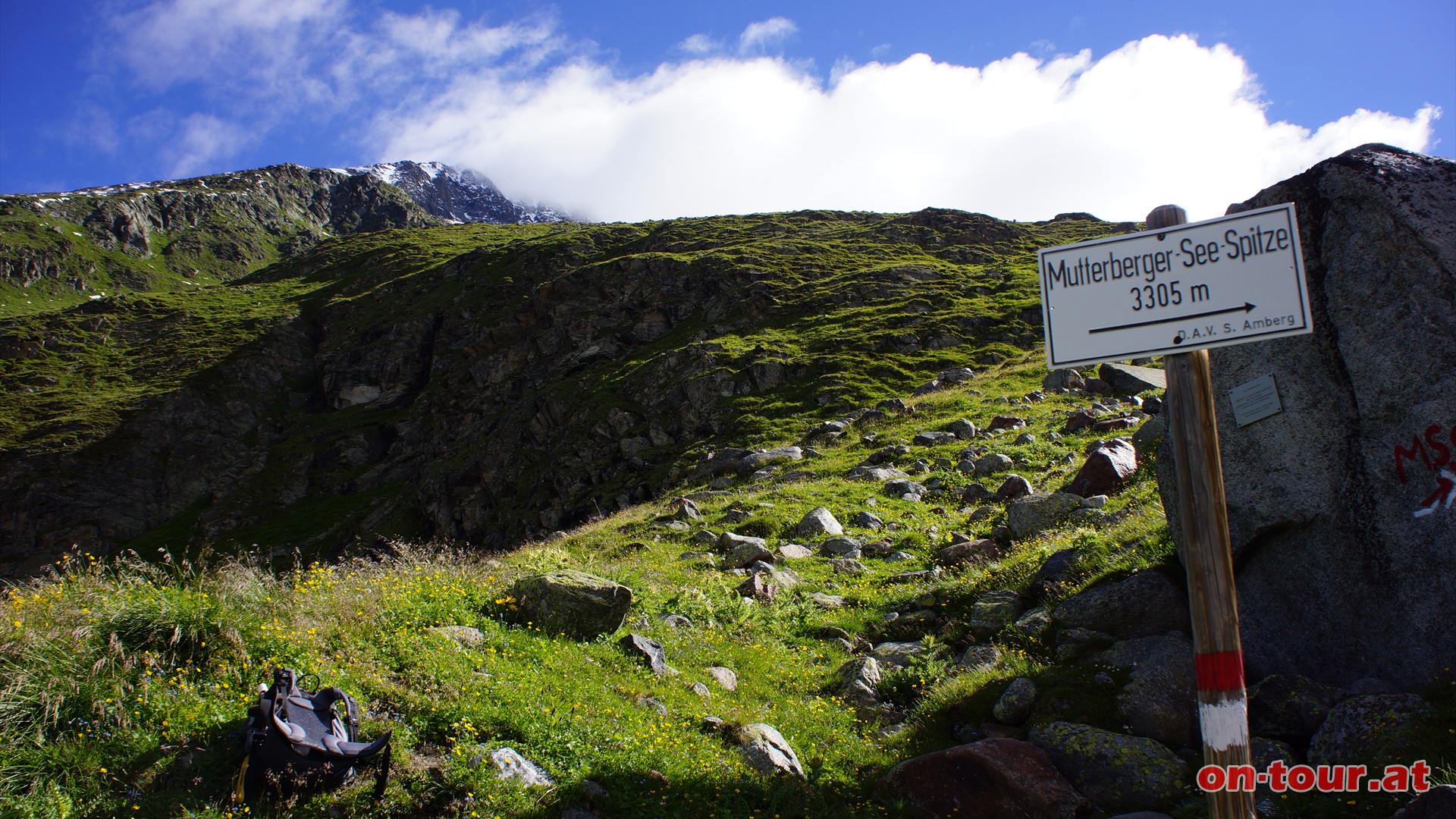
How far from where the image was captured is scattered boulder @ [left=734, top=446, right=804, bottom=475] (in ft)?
91.9

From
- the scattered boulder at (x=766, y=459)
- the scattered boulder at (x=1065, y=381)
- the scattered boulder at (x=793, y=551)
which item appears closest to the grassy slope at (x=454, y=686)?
the scattered boulder at (x=793, y=551)

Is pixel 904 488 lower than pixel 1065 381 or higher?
lower

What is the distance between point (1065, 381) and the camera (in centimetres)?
3108

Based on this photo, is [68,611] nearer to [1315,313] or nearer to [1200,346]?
[1200,346]

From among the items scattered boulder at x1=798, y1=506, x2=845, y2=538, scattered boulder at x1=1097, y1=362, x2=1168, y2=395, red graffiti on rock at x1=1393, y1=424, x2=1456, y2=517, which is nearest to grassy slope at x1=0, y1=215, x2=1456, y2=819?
red graffiti on rock at x1=1393, y1=424, x2=1456, y2=517

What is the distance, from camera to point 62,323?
125 meters

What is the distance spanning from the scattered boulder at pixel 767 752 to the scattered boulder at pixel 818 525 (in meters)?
9.71

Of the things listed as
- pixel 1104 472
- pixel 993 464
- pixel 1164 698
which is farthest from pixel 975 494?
pixel 1164 698

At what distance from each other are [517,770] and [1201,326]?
20.0ft

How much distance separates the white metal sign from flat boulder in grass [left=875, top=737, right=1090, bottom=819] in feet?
13.0

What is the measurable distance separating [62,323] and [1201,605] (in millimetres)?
169610

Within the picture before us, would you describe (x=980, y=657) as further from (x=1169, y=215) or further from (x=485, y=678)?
(x=1169, y=215)

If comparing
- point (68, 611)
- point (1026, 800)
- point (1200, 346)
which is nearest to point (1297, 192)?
point (1200, 346)

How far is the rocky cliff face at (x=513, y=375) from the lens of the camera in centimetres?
5138
